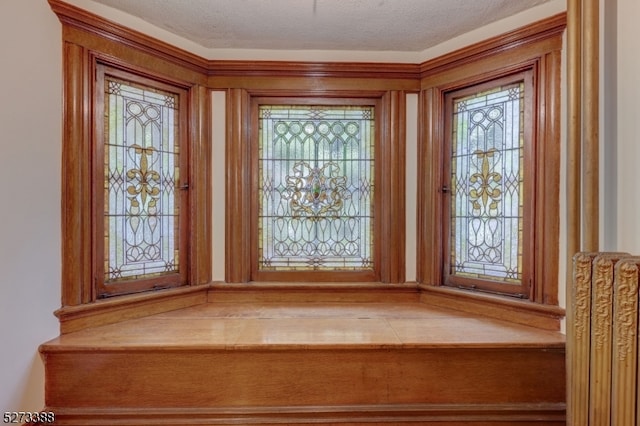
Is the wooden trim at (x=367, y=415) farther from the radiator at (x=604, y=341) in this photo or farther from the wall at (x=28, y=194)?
the wall at (x=28, y=194)

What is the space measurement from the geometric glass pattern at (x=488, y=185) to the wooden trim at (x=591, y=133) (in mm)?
365

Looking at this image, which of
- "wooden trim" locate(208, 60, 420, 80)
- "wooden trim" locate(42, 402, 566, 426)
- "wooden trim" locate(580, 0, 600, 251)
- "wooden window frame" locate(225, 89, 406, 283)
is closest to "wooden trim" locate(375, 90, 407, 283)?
"wooden window frame" locate(225, 89, 406, 283)

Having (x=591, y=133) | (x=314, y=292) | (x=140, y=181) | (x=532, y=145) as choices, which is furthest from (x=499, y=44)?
(x=140, y=181)

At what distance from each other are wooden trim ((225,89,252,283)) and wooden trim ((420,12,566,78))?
1.02 metres

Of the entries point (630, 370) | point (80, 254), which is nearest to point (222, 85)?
point (80, 254)

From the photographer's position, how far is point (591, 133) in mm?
1325

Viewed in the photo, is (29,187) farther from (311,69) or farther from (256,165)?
(311,69)

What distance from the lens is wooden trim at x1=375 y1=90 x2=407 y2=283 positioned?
1972mm

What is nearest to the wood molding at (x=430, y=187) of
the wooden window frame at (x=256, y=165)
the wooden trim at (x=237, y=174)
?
the wooden window frame at (x=256, y=165)

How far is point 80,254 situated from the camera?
1.55m

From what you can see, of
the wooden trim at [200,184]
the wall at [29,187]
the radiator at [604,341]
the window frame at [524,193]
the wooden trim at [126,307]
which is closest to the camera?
the radiator at [604,341]

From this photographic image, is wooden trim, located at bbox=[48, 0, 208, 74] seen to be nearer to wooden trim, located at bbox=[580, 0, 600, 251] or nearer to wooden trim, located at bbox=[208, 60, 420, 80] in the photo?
wooden trim, located at bbox=[208, 60, 420, 80]

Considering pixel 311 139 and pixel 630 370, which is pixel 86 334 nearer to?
pixel 311 139

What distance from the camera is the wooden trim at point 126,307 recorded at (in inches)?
60.5
